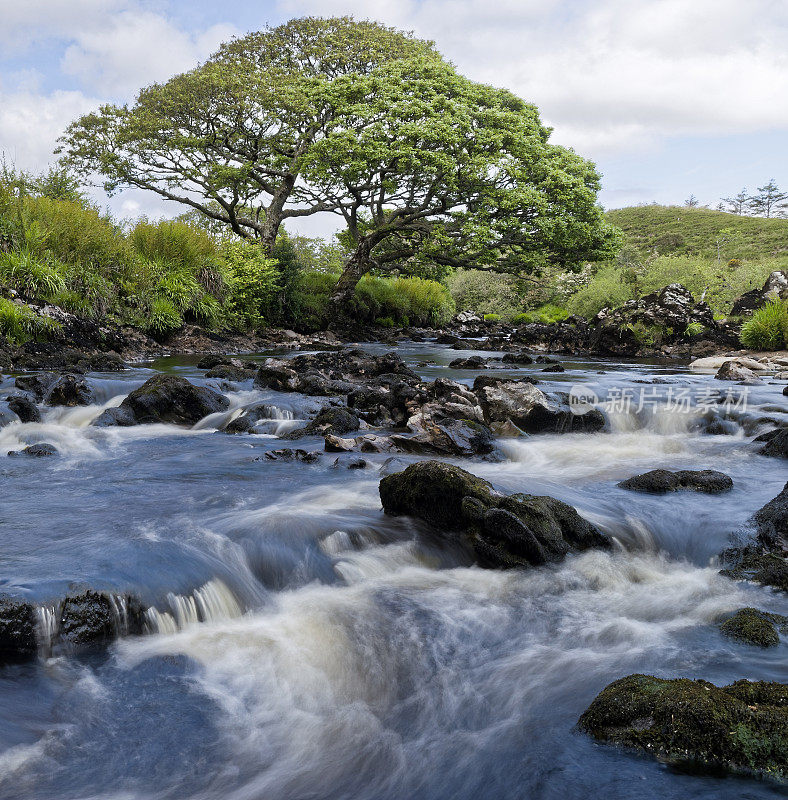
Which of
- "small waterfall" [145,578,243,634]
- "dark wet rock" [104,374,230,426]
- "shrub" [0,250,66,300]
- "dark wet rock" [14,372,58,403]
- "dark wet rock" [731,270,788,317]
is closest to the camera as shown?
"small waterfall" [145,578,243,634]

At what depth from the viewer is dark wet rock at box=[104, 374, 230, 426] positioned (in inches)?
385

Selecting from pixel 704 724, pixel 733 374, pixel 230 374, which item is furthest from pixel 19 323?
pixel 733 374

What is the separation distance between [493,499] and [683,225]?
7391cm

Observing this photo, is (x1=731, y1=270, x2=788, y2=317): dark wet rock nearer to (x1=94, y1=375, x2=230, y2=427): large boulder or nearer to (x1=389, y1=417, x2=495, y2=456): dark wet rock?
(x1=389, y1=417, x2=495, y2=456): dark wet rock

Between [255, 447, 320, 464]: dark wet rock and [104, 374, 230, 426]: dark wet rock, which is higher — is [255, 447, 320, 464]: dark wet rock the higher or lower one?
the lower one

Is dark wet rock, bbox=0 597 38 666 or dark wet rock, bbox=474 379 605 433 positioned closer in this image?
dark wet rock, bbox=0 597 38 666

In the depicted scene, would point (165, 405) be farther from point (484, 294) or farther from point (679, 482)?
point (484, 294)

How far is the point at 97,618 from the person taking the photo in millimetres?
3623

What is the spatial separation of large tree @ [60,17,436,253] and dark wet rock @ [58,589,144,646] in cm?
2442

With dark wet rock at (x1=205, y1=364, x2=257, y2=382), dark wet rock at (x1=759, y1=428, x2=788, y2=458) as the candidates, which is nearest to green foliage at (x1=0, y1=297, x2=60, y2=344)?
dark wet rock at (x1=205, y1=364, x2=257, y2=382)

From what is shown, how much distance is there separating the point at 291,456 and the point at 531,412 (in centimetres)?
393

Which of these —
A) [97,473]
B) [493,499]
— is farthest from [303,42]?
[493,499]

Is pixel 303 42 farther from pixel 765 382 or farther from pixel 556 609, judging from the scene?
pixel 556 609

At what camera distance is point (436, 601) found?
4.27 m
